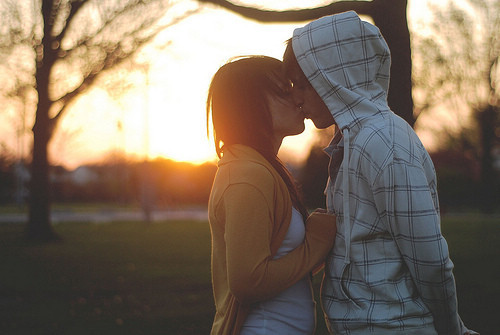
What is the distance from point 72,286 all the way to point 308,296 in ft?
22.0

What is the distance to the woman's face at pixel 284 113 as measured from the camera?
208 centimetres

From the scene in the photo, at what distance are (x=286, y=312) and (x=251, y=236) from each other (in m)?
0.38

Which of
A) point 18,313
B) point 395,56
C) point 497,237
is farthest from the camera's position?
point 497,237

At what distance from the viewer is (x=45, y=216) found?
1517 cm

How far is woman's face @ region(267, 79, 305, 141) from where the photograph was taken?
2.08 m

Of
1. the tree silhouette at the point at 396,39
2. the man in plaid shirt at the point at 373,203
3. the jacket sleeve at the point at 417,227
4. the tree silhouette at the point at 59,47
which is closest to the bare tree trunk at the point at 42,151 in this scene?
the tree silhouette at the point at 59,47

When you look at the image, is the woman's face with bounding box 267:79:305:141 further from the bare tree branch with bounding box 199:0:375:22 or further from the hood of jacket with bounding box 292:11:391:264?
the bare tree branch with bounding box 199:0:375:22

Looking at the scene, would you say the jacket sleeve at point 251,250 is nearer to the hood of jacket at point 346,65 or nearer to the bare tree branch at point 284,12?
the hood of jacket at point 346,65

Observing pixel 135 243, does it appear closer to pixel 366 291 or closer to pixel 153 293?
pixel 153 293

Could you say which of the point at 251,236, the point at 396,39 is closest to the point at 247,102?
the point at 251,236

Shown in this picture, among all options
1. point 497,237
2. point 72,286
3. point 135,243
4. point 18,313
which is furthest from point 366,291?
point 497,237

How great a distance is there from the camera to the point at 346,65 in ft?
6.32

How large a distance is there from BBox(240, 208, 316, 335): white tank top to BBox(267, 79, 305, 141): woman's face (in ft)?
1.24

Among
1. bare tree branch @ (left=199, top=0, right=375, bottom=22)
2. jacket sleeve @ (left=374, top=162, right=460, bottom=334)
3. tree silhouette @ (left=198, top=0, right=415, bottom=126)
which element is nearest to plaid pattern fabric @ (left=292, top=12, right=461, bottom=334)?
jacket sleeve @ (left=374, top=162, right=460, bottom=334)
